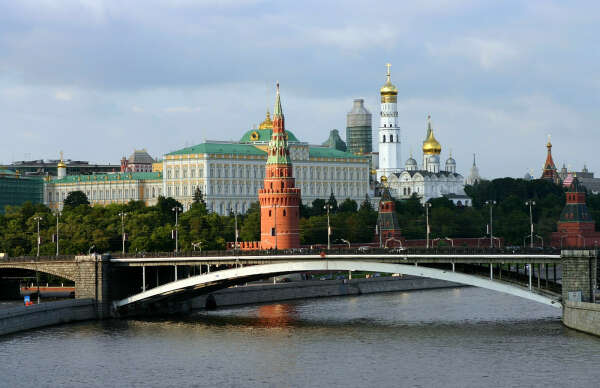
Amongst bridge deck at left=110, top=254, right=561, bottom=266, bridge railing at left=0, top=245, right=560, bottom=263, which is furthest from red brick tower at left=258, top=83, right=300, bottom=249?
bridge deck at left=110, top=254, right=561, bottom=266

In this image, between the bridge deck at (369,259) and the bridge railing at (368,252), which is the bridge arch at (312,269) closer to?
the bridge deck at (369,259)

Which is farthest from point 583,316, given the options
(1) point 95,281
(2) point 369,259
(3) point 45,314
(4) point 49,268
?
(4) point 49,268

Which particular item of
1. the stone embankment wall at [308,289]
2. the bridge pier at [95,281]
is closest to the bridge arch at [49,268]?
the bridge pier at [95,281]

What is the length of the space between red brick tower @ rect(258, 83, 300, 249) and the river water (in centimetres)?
4214

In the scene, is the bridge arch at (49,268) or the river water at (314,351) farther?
the bridge arch at (49,268)

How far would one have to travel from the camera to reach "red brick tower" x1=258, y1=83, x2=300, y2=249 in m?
142

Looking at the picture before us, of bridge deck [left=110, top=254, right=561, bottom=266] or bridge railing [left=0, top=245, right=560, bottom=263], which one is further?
bridge railing [left=0, top=245, right=560, bottom=263]

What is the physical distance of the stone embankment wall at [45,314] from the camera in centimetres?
8406

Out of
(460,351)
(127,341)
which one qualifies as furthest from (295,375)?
(127,341)

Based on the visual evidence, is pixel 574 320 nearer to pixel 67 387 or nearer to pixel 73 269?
pixel 67 387

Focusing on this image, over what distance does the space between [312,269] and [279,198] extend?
180 ft

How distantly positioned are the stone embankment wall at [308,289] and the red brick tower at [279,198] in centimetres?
1747

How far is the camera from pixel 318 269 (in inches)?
3526

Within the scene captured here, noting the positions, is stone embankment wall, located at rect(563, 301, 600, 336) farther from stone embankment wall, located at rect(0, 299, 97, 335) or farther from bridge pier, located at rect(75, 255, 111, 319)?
stone embankment wall, located at rect(0, 299, 97, 335)
